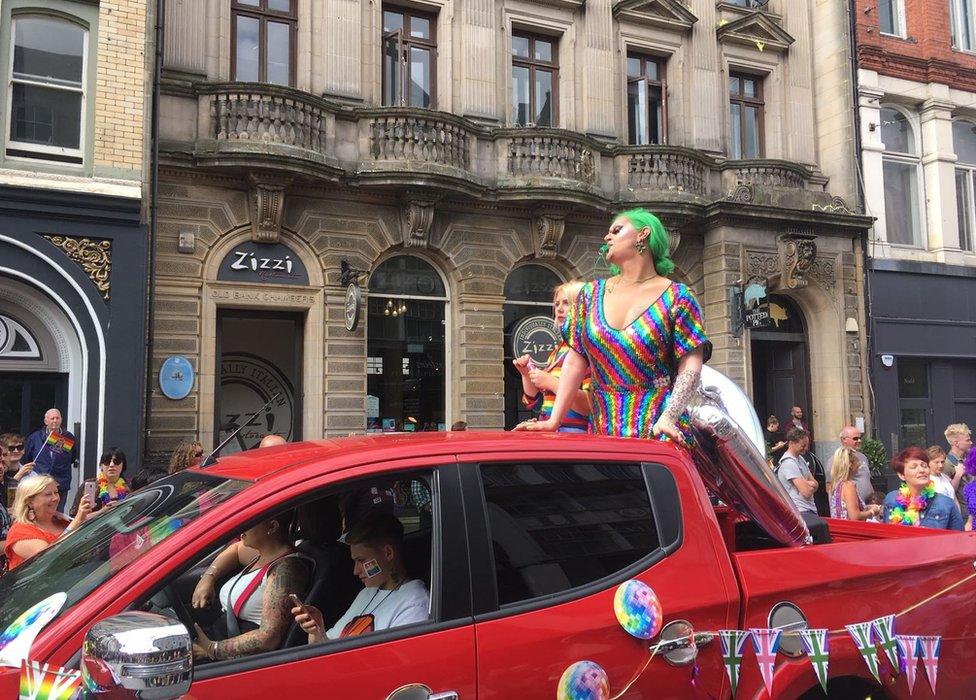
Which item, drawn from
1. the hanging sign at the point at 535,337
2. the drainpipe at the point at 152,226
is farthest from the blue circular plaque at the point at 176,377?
the hanging sign at the point at 535,337

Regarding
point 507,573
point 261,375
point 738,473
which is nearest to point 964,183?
point 261,375

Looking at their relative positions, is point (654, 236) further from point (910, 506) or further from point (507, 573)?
point (910, 506)

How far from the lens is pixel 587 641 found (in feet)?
8.03

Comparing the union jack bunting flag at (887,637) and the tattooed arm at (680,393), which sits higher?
the tattooed arm at (680,393)

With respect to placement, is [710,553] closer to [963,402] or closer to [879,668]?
[879,668]

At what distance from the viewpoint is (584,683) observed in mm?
2383

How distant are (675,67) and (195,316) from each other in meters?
10.2

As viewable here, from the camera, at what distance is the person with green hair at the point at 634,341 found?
11.6 ft

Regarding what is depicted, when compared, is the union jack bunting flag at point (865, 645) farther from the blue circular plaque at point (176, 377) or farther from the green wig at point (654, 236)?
the blue circular plaque at point (176, 377)

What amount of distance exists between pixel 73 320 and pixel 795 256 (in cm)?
1226

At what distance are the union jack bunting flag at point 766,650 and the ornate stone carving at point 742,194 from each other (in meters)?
12.8

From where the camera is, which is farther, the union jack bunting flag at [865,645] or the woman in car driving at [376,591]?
the union jack bunting flag at [865,645]

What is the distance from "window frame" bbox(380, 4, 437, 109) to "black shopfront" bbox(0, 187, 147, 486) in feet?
15.8

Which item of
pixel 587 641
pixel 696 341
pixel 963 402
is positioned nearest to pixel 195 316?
pixel 696 341
